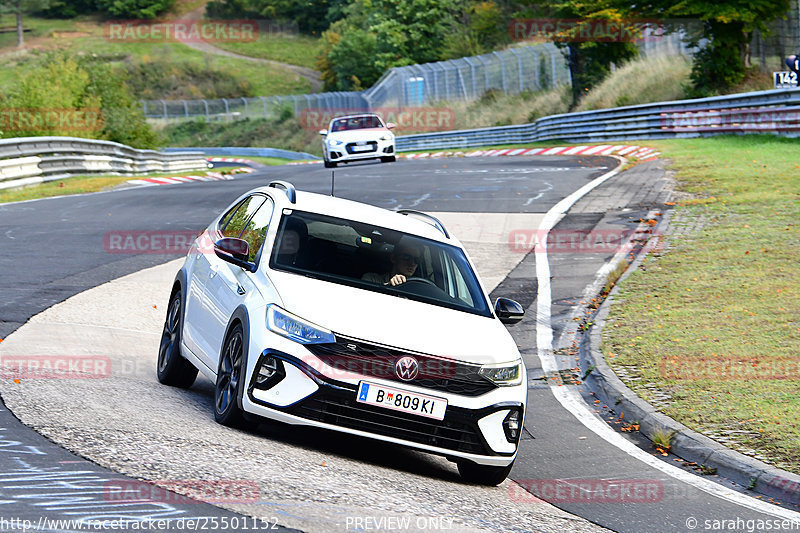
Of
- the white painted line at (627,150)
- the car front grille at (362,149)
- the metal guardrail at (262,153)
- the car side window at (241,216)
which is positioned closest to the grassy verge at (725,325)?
the car side window at (241,216)

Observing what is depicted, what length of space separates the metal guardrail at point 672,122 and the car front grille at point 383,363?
2466cm

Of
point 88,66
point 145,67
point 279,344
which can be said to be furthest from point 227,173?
point 145,67

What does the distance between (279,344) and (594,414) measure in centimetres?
379

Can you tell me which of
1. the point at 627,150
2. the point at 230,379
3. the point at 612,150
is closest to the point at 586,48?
the point at 612,150

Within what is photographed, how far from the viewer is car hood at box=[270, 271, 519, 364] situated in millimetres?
6840

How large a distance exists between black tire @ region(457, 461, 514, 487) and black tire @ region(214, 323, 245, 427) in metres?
1.51

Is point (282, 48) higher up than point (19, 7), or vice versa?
point (19, 7)

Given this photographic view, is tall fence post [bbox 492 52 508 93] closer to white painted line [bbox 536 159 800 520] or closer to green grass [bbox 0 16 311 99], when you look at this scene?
white painted line [bbox 536 159 800 520]

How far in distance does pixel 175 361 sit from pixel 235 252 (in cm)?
134

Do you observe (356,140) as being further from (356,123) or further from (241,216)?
(241,216)

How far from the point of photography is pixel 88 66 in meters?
44.1

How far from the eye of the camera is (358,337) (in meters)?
6.75

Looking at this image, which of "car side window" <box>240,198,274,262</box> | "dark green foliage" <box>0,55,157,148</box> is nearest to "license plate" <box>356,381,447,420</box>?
"car side window" <box>240,198,274,262</box>

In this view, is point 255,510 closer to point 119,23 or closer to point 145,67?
point 145,67
